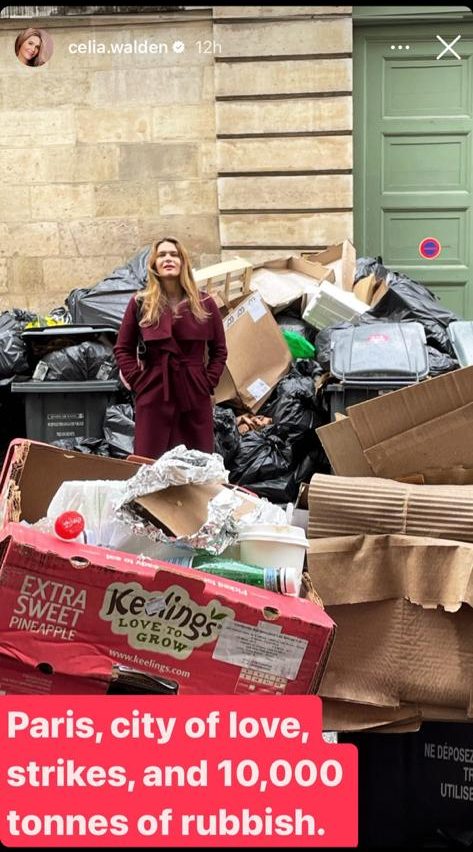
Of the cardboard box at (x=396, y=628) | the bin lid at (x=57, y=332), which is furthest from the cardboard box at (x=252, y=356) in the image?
the cardboard box at (x=396, y=628)

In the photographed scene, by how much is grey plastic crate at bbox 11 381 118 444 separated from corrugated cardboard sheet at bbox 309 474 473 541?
3.93 metres

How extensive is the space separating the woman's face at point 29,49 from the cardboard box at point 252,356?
3.34 meters

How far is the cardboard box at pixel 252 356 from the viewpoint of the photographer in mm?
6785

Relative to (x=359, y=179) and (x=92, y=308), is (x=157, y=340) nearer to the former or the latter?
(x=92, y=308)

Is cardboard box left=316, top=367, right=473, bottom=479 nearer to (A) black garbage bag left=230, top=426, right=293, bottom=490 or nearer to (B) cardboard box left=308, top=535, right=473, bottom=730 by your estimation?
(B) cardboard box left=308, top=535, right=473, bottom=730

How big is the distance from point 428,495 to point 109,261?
21.7ft

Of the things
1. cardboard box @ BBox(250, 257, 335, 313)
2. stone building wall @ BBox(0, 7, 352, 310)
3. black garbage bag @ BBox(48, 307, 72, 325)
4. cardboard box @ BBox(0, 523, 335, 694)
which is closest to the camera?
cardboard box @ BBox(0, 523, 335, 694)

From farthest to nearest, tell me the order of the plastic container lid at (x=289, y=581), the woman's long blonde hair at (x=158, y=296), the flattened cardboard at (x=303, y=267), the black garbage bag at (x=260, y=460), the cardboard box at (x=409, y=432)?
the flattened cardboard at (x=303, y=267) < the black garbage bag at (x=260, y=460) < the woman's long blonde hair at (x=158, y=296) < the cardboard box at (x=409, y=432) < the plastic container lid at (x=289, y=581)

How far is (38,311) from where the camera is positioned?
29.0 ft

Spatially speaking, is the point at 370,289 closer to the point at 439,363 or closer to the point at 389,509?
the point at 439,363

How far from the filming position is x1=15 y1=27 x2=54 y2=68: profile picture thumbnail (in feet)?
28.1

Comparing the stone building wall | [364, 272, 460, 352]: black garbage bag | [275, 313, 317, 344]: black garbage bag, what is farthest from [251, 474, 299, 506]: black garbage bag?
the stone building wall

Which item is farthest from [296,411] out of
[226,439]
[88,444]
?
[88,444]

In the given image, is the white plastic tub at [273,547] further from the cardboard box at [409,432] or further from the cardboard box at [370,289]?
the cardboard box at [370,289]
